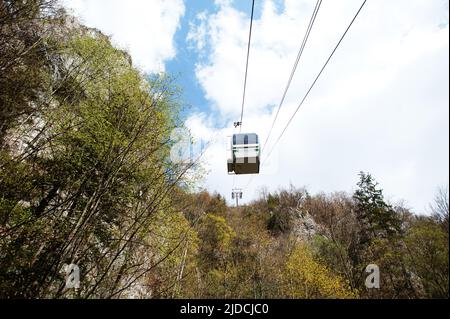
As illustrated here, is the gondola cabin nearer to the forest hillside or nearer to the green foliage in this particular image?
the forest hillside

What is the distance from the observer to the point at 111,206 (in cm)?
953

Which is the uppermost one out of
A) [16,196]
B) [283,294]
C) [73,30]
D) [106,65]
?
[73,30]

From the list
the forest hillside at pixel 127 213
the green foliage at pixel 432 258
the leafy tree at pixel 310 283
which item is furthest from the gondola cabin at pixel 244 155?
the green foliage at pixel 432 258

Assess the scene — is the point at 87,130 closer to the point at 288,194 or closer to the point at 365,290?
the point at 365,290

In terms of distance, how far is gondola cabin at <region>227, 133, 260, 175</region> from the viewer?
10.5 metres

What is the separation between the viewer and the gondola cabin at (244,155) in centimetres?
1049

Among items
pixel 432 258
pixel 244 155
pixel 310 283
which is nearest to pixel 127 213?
pixel 244 155

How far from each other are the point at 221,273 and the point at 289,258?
23.7 feet

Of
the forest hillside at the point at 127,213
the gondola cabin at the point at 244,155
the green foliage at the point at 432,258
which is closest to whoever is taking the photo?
the forest hillside at the point at 127,213

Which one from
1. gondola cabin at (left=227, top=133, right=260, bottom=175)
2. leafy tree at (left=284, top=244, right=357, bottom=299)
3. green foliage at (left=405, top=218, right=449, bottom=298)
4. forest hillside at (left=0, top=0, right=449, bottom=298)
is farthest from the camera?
leafy tree at (left=284, top=244, right=357, bottom=299)

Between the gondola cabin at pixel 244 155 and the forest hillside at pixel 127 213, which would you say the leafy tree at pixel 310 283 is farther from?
the gondola cabin at pixel 244 155

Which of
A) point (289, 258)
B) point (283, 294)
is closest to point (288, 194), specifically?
point (289, 258)

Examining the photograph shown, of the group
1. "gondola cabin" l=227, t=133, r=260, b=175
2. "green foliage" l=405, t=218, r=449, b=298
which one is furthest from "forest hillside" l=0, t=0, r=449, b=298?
"gondola cabin" l=227, t=133, r=260, b=175
